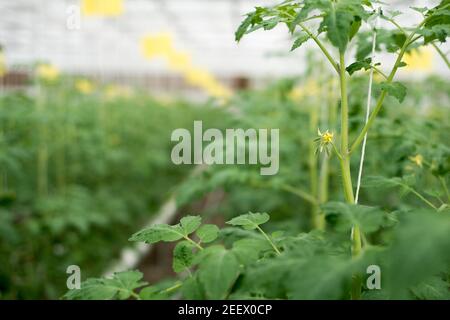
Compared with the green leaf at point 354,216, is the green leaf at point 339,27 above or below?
above

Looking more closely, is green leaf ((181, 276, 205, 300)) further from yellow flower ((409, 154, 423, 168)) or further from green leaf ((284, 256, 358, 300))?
yellow flower ((409, 154, 423, 168))

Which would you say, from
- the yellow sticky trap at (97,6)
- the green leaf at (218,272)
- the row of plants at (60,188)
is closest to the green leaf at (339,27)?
the green leaf at (218,272)

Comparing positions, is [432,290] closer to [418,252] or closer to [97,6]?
[418,252]

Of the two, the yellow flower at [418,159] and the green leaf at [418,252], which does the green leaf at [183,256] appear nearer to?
the green leaf at [418,252]

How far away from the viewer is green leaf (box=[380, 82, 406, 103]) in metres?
0.85

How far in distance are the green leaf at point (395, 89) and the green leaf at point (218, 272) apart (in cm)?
42

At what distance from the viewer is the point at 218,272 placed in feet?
2.30

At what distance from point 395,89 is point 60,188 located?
250 centimetres

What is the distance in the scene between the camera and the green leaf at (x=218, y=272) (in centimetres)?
69

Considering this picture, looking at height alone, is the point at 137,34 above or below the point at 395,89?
above

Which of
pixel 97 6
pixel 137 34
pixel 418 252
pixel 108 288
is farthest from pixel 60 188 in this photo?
pixel 137 34

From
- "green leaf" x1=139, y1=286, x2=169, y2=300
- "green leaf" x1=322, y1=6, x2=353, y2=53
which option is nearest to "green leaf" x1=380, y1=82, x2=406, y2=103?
"green leaf" x1=322, y1=6, x2=353, y2=53
